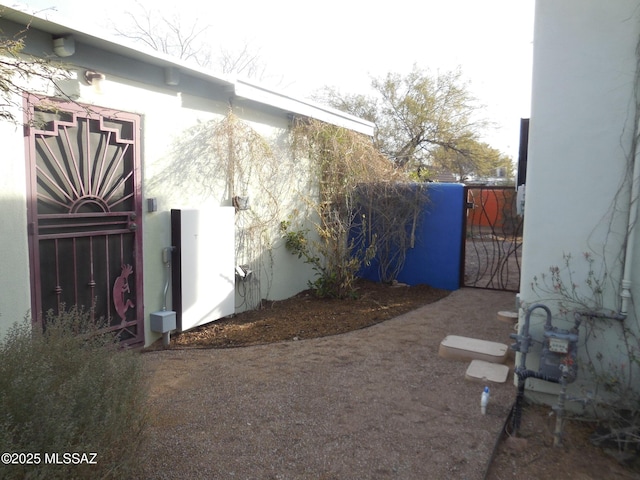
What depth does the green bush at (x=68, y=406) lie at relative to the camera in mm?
1979

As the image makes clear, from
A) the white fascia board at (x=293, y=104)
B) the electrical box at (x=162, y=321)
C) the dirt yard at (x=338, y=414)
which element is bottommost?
the dirt yard at (x=338, y=414)

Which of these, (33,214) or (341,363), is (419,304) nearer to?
(341,363)

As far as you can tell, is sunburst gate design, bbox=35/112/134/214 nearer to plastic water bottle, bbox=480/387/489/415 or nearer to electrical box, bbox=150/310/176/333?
electrical box, bbox=150/310/176/333

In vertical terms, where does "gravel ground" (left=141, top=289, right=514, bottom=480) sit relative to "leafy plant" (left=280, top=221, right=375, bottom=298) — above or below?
below

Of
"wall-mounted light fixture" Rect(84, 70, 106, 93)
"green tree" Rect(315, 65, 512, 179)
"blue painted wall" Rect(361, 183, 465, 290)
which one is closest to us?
"wall-mounted light fixture" Rect(84, 70, 106, 93)

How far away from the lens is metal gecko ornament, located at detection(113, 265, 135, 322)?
4.77 meters

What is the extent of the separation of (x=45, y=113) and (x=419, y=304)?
552 centimetres

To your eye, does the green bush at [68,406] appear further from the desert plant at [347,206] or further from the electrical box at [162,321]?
the desert plant at [347,206]

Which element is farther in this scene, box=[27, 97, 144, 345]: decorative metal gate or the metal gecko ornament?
the metal gecko ornament

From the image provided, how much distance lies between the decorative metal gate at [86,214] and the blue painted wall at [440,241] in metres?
5.11

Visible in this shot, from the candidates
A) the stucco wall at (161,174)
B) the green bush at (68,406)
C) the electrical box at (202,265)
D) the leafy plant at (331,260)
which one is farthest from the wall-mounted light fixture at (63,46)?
the leafy plant at (331,260)

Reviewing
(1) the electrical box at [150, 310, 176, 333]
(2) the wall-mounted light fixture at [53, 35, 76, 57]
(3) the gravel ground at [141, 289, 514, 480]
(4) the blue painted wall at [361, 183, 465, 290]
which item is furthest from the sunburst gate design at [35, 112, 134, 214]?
(4) the blue painted wall at [361, 183, 465, 290]

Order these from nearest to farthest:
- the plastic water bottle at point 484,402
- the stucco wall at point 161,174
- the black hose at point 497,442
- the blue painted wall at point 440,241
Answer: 1. the black hose at point 497,442
2. the plastic water bottle at point 484,402
3. the stucco wall at point 161,174
4. the blue painted wall at point 440,241

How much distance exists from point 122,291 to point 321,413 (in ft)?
8.09
